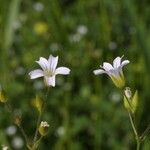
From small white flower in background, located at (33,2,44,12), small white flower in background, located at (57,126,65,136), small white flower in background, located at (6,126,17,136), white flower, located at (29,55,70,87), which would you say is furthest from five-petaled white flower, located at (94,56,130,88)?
small white flower in background, located at (33,2,44,12)

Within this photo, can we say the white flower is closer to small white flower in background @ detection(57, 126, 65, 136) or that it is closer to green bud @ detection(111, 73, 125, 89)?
green bud @ detection(111, 73, 125, 89)

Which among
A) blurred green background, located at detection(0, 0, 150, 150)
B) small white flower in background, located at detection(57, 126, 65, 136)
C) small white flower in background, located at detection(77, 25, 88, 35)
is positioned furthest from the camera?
small white flower in background, located at detection(77, 25, 88, 35)

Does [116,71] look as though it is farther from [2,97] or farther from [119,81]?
[2,97]

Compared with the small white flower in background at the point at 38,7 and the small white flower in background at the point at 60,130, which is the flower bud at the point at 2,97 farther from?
the small white flower in background at the point at 38,7

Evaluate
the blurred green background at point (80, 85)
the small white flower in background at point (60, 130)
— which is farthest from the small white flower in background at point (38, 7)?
the small white flower in background at point (60, 130)

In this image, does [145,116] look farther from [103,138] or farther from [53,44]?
[53,44]

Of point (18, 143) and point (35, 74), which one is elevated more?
point (35, 74)

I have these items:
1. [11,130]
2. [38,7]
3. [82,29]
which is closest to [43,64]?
[11,130]


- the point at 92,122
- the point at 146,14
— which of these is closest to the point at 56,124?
the point at 92,122
